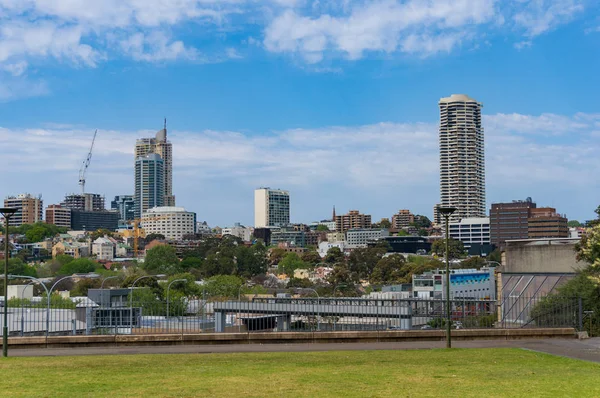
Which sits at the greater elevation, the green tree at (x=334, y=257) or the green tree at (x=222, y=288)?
the green tree at (x=334, y=257)

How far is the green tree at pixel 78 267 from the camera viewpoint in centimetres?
17300

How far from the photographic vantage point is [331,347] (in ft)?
79.2

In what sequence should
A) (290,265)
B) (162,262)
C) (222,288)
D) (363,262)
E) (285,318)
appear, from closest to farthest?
1. (285,318)
2. (222,288)
3. (363,262)
4. (162,262)
5. (290,265)

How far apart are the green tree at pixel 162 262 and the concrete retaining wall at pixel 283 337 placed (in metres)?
128

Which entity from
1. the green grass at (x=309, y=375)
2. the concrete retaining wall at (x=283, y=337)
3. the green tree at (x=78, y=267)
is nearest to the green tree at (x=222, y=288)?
the green tree at (x=78, y=267)

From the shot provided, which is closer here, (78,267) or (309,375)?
(309,375)

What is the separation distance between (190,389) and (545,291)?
23.8 m

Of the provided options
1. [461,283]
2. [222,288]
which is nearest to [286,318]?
[222,288]

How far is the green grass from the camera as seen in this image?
47.8 feet

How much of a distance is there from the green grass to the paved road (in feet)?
4.85

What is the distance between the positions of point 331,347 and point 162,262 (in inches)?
5708

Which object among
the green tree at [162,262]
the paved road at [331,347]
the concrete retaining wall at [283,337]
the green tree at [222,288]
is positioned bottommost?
the green tree at [222,288]

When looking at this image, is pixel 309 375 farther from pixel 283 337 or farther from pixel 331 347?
pixel 283 337

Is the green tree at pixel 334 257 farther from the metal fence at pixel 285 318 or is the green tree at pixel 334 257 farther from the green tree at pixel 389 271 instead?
the metal fence at pixel 285 318
